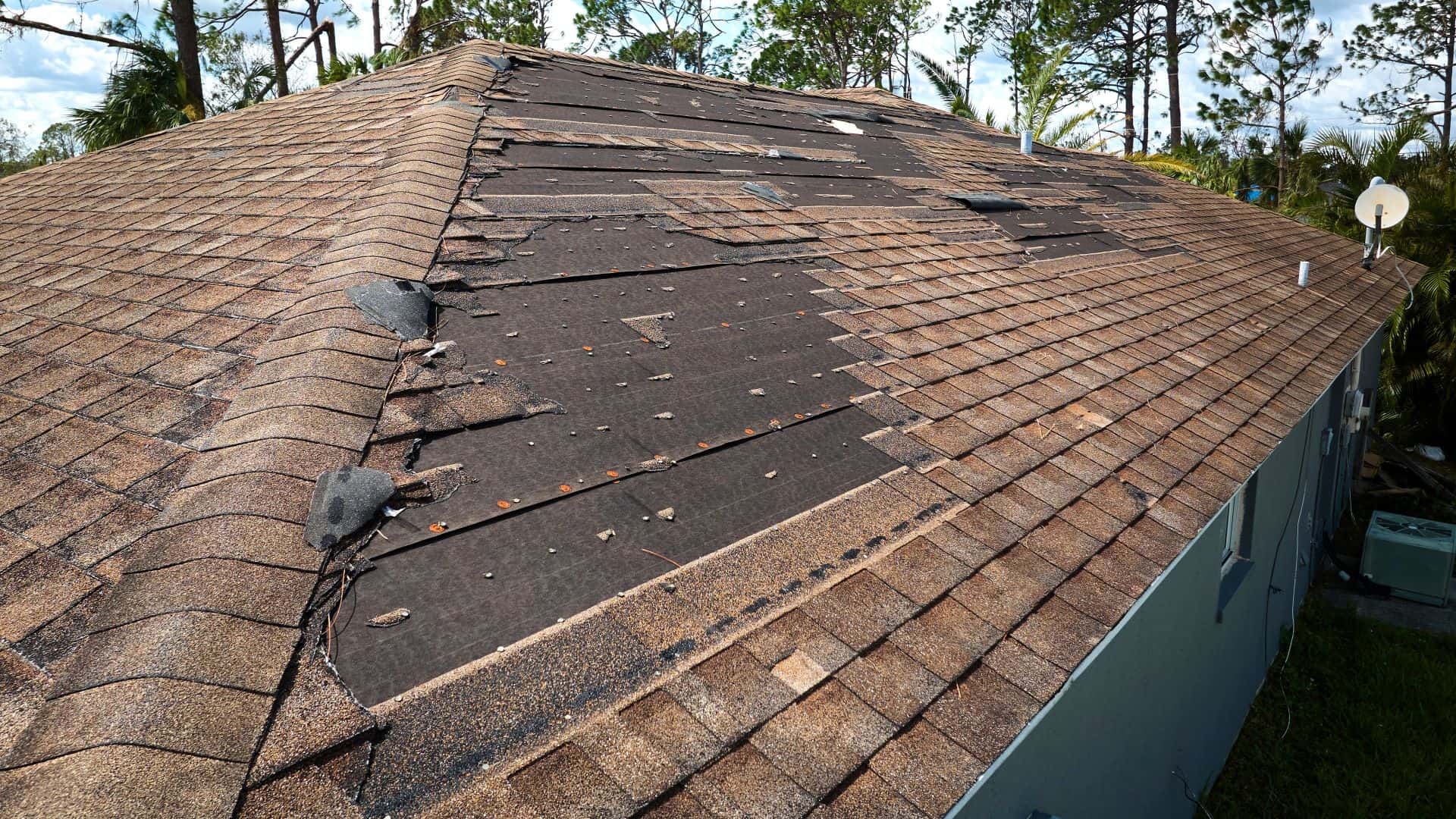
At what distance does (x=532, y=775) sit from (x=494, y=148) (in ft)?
15.9

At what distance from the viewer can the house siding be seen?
4.03 meters

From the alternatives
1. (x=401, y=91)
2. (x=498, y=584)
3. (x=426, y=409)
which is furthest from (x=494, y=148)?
(x=498, y=584)

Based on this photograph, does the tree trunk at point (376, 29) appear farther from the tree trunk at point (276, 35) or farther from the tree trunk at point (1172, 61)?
the tree trunk at point (1172, 61)

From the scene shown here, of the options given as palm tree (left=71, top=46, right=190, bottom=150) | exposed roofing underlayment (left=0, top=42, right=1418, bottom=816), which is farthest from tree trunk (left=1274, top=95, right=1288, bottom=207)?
palm tree (left=71, top=46, right=190, bottom=150)

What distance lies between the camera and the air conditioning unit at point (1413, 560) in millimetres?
10742

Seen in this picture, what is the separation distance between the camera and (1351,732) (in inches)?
328

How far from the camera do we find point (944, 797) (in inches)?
86.8

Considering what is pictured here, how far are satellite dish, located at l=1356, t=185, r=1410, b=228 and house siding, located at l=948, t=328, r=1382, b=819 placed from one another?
284cm

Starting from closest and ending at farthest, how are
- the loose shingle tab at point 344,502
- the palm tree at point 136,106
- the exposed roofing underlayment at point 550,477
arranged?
the exposed roofing underlayment at point 550,477 < the loose shingle tab at point 344,502 < the palm tree at point 136,106

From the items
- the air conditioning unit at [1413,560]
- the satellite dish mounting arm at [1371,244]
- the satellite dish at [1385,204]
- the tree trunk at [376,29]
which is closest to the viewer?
the air conditioning unit at [1413,560]

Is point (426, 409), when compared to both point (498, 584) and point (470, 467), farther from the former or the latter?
point (498, 584)

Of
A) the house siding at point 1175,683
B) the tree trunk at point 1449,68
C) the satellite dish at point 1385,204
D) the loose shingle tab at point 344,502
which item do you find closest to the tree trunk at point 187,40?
the loose shingle tab at point 344,502

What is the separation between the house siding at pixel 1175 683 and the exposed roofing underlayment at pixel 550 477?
0.50 m

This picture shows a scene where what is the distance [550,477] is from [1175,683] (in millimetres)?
5108
